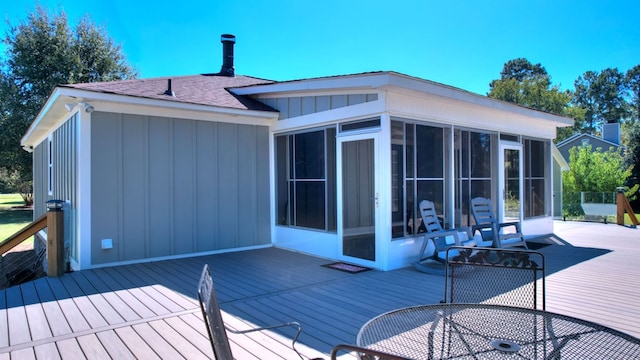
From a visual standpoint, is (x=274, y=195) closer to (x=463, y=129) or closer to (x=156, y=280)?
(x=156, y=280)

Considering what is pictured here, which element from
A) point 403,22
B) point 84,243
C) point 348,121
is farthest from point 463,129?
point 403,22

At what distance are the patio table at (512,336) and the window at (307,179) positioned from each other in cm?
385

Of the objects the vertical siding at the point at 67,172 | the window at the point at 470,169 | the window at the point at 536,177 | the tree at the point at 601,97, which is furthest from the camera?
the tree at the point at 601,97

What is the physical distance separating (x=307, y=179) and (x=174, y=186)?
2151mm

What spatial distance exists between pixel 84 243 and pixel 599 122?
44.9 meters

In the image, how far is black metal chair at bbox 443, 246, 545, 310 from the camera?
2.65 m

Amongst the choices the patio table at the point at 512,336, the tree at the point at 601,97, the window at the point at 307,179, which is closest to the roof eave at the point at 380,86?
the window at the point at 307,179

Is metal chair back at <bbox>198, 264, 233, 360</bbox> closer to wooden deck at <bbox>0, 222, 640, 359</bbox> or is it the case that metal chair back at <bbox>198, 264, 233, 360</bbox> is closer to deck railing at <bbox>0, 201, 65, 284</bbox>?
wooden deck at <bbox>0, 222, 640, 359</bbox>

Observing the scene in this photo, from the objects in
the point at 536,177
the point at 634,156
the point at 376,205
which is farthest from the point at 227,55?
the point at 634,156

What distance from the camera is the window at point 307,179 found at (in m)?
6.26

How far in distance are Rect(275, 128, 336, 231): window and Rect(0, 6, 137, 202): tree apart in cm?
1368

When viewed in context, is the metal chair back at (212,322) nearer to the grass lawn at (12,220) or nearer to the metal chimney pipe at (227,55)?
the metal chimney pipe at (227,55)

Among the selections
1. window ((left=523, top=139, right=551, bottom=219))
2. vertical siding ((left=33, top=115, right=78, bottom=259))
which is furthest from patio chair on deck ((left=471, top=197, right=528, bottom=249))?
vertical siding ((left=33, top=115, right=78, bottom=259))

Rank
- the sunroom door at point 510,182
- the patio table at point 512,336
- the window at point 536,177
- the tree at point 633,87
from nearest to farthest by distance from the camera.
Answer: the patio table at point 512,336 < the sunroom door at point 510,182 < the window at point 536,177 < the tree at point 633,87
